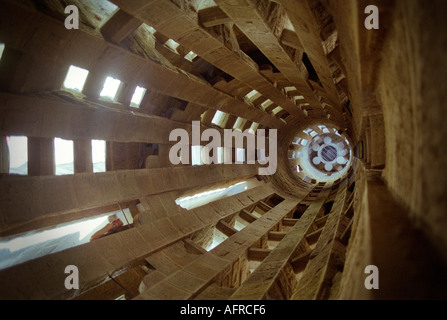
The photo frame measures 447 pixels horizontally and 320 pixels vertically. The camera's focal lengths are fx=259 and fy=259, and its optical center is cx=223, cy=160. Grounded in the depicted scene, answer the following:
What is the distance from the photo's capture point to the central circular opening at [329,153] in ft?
71.3

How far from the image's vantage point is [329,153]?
72.5 ft

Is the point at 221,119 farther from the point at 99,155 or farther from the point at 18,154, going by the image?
the point at 18,154

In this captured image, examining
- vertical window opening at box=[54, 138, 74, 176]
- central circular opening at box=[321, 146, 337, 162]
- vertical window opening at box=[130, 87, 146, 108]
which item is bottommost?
vertical window opening at box=[54, 138, 74, 176]

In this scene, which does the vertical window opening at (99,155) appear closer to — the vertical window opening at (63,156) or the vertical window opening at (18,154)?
the vertical window opening at (63,156)

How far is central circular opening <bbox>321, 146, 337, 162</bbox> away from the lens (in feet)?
71.3

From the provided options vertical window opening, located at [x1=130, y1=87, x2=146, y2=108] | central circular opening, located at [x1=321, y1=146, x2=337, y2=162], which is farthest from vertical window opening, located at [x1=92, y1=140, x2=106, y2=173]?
central circular opening, located at [x1=321, y1=146, x2=337, y2=162]

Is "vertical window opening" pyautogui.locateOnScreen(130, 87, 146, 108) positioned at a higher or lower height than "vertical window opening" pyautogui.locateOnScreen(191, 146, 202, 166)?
higher

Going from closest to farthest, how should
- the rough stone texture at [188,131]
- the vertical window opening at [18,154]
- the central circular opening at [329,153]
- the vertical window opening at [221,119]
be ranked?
the rough stone texture at [188,131] → the vertical window opening at [18,154] → the vertical window opening at [221,119] → the central circular opening at [329,153]

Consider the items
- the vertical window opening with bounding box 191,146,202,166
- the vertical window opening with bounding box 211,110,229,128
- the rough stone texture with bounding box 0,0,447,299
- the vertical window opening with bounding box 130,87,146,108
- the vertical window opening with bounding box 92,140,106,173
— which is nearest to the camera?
the rough stone texture with bounding box 0,0,447,299

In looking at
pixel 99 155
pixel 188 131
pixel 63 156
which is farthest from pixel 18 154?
pixel 188 131

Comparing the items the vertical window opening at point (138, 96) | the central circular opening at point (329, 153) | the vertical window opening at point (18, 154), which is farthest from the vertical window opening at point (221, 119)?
the central circular opening at point (329, 153)

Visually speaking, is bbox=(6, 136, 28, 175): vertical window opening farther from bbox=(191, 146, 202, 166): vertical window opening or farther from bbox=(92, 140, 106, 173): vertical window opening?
bbox=(191, 146, 202, 166): vertical window opening
